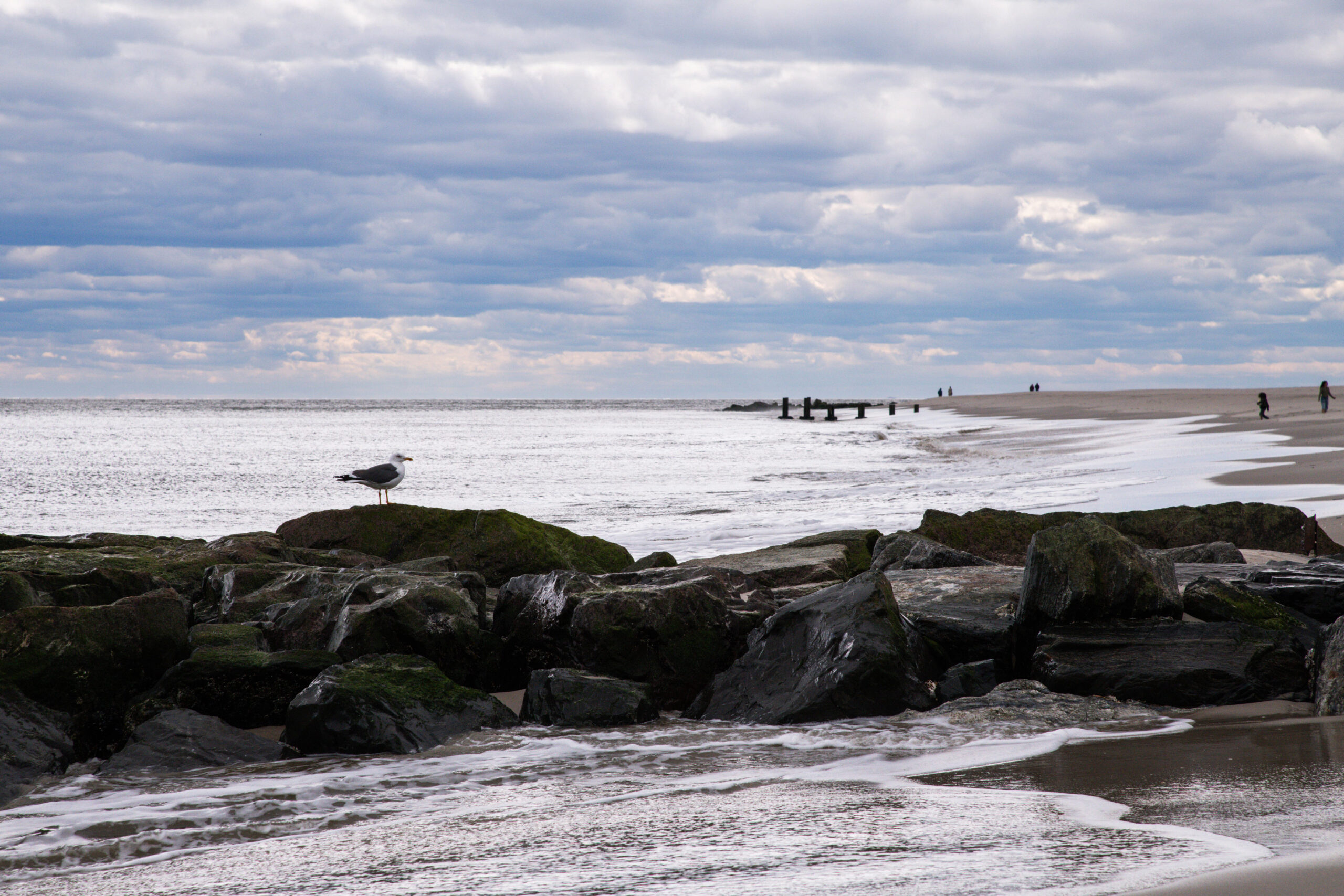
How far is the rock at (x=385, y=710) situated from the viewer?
497 cm

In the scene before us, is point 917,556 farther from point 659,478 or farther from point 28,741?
point 659,478

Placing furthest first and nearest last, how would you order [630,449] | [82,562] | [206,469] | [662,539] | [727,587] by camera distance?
[630,449], [206,469], [662,539], [82,562], [727,587]

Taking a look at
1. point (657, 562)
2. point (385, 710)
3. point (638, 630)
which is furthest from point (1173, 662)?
point (657, 562)

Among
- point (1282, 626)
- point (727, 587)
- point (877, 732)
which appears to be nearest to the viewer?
point (877, 732)

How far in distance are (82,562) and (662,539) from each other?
7.49 meters

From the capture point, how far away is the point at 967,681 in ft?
18.8

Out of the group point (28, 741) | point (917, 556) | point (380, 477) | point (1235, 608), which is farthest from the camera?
point (380, 477)

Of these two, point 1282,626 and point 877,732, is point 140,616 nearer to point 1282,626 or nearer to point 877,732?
point 877,732

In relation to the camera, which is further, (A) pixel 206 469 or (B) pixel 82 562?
(A) pixel 206 469

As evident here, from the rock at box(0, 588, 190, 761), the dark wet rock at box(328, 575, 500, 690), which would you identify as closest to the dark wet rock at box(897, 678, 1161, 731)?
the dark wet rock at box(328, 575, 500, 690)

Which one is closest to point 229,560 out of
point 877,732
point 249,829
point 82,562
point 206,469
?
point 82,562

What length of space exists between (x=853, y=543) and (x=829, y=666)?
13.0 feet

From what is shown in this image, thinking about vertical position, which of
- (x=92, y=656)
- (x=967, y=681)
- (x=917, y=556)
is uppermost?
(x=917, y=556)

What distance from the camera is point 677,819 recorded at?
3.62 metres
